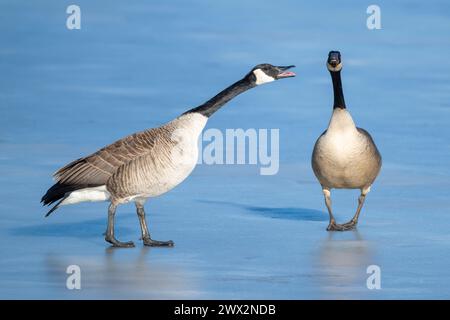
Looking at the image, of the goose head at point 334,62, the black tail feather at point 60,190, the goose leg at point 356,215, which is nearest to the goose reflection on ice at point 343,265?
the goose leg at point 356,215

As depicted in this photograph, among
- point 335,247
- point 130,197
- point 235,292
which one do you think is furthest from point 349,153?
point 235,292

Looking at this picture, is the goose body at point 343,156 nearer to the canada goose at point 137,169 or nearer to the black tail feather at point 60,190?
the canada goose at point 137,169

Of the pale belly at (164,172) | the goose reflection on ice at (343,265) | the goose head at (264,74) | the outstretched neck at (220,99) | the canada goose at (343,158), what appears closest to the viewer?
the goose reflection on ice at (343,265)

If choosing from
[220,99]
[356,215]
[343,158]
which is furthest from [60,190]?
[356,215]

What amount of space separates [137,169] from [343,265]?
2060 millimetres

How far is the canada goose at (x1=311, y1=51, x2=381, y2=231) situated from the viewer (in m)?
13.1

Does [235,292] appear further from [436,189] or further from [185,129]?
[436,189]

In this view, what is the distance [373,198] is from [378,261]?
329 centimetres

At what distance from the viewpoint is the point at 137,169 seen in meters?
12.1

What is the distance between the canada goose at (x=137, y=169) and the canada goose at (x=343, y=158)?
4.56ft

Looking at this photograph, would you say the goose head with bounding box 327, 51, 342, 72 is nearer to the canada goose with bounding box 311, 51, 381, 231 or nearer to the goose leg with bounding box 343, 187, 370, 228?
the canada goose with bounding box 311, 51, 381, 231

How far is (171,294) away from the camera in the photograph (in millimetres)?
10242

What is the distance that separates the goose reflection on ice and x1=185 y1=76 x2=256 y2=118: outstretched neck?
1571 mm

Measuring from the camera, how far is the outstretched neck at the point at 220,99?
12.2 m
